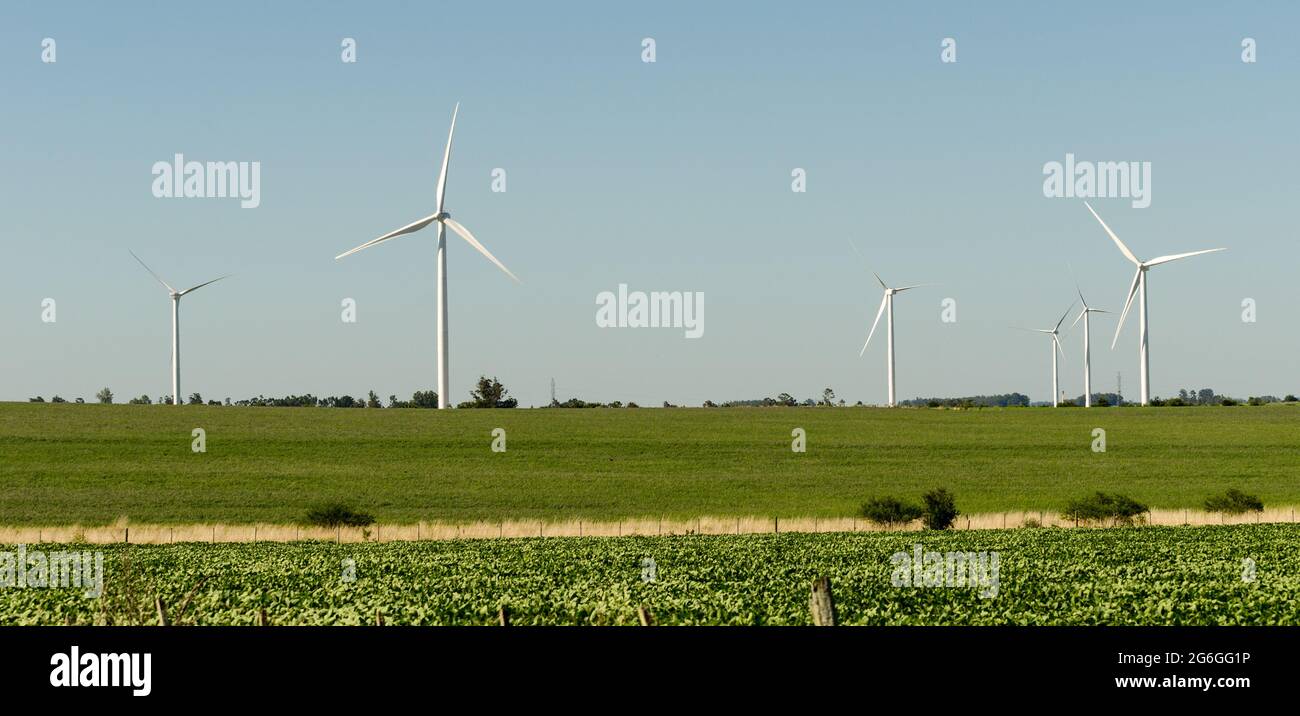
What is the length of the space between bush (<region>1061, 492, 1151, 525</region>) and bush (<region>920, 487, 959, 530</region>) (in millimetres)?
7547

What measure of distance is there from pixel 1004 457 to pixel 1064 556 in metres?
60.9

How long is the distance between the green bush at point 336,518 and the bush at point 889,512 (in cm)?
2789

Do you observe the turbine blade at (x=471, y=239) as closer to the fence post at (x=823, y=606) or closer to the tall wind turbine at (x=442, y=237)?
the tall wind turbine at (x=442, y=237)

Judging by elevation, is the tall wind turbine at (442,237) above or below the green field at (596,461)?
above

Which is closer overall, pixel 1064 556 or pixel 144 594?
pixel 144 594

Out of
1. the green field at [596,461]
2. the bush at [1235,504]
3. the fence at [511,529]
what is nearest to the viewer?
the fence at [511,529]

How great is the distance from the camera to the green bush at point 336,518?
64375 mm

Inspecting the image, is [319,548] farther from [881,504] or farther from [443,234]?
[443,234]

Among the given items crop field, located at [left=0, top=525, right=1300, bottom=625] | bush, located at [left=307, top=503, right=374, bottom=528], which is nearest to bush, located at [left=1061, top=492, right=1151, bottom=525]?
crop field, located at [left=0, top=525, right=1300, bottom=625]

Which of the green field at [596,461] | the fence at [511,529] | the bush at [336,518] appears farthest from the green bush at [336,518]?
the green field at [596,461]

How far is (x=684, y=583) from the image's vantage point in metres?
30.5
